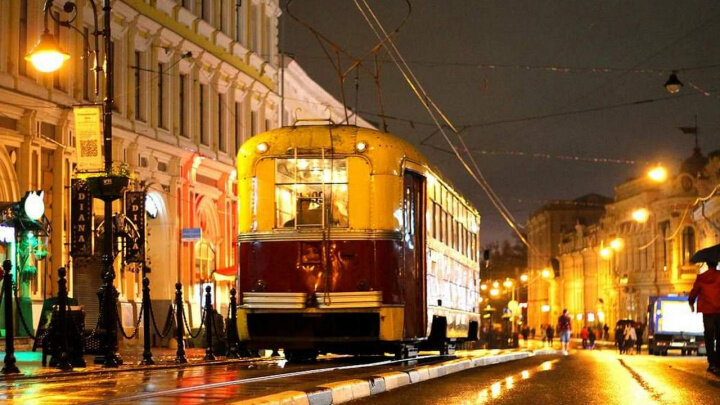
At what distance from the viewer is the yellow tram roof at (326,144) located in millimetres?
18469

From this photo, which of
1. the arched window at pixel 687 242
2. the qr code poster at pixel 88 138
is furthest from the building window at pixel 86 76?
the arched window at pixel 687 242

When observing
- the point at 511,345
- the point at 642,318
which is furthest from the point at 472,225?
the point at 642,318

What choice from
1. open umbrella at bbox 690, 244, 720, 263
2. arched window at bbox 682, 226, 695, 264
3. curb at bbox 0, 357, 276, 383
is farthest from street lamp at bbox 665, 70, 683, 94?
arched window at bbox 682, 226, 695, 264

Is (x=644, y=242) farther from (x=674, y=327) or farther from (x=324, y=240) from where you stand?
(x=324, y=240)

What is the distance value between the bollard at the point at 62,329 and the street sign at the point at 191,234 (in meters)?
18.0

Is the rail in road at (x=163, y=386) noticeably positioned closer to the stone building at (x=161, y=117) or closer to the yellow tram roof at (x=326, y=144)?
the yellow tram roof at (x=326, y=144)

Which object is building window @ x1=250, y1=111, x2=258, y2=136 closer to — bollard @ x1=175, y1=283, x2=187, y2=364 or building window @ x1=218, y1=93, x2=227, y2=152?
building window @ x1=218, y1=93, x2=227, y2=152

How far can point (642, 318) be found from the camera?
80688 mm

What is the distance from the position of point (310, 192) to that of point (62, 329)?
391cm

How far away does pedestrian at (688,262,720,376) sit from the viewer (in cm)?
1623

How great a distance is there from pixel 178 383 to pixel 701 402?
530 centimetres

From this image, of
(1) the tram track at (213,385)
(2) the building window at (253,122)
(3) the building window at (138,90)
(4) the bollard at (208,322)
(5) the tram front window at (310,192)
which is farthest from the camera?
(2) the building window at (253,122)

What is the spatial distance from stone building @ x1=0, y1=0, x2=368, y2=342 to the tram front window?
212 inches

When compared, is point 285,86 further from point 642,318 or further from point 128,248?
point 642,318
